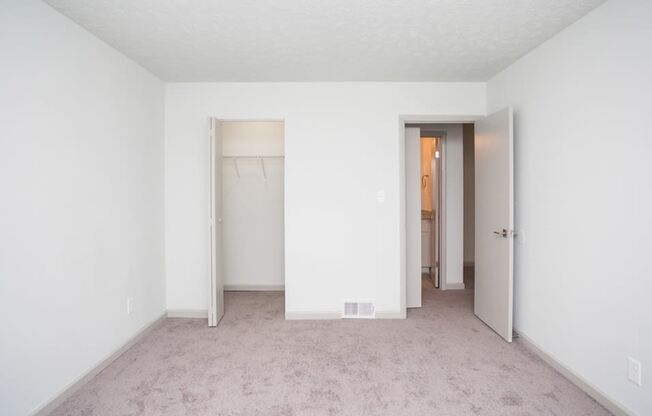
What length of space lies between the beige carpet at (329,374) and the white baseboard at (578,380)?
4cm

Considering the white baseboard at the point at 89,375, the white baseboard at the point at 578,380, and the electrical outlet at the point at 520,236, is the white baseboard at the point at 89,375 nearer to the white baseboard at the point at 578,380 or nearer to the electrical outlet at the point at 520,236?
the white baseboard at the point at 578,380

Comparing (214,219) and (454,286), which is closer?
(214,219)

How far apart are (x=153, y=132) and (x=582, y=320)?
13.0 feet

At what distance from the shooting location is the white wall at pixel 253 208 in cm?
462

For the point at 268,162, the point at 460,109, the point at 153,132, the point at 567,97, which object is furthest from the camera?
the point at 268,162

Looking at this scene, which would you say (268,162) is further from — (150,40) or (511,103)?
(511,103)

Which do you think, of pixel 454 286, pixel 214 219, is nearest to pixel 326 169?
pixel 214 219

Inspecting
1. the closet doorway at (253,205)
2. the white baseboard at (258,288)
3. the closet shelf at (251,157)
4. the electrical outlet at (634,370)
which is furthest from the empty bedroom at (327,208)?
the closet shelf at (251,157)

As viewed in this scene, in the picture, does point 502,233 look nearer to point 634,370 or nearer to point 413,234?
point 413,234

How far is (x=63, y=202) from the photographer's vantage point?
7.23ft

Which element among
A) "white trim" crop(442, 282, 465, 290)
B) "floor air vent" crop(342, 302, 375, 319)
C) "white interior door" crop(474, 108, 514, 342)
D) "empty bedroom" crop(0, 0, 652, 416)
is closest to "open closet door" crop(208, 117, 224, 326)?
"empty bedroom" crop(0, 0, 652, 416)

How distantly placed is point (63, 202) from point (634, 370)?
3.61 meters

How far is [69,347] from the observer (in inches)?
88.1

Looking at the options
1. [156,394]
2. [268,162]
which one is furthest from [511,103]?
[156,394]
